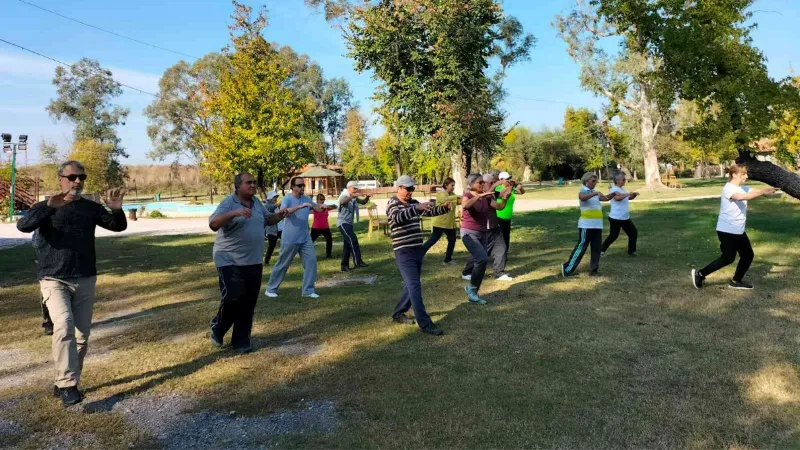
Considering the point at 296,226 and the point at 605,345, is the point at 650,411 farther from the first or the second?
the point at 296,226

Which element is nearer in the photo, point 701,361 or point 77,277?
point 77,277

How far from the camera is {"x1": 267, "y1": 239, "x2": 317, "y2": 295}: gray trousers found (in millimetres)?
7883

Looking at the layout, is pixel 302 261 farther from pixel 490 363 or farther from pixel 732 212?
pixel 732 212

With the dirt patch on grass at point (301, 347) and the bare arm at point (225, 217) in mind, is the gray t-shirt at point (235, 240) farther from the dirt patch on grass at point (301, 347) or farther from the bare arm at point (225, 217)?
the dirt patch on grass at point (301, 347)

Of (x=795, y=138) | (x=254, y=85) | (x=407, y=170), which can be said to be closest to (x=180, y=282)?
(x=254, y=85)

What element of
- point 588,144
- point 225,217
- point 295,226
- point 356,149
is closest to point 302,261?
point 295,226

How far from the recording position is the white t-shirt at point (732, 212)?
7.32 metres

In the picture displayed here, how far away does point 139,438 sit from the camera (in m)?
3.75

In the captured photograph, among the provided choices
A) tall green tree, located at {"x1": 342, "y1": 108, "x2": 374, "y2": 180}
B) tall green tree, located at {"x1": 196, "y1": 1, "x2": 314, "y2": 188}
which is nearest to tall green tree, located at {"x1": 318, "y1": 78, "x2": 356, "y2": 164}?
tall green tree, located at {"x1": 342, "y1": 108, "x2": 374, "y2": 180}

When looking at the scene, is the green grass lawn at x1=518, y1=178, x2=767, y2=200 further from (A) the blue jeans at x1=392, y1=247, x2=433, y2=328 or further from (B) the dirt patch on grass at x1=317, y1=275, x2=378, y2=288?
(A) the blue jeans at x1=392, y1=247, x2=433, y2=328

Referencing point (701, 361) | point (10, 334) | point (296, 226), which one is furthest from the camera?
point (296, 226)

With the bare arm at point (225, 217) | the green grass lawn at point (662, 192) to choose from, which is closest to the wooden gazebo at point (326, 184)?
the green grass lawn at point (662, 192)

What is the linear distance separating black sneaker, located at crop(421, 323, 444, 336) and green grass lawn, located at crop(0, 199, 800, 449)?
78mm

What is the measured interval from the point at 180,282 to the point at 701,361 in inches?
331
